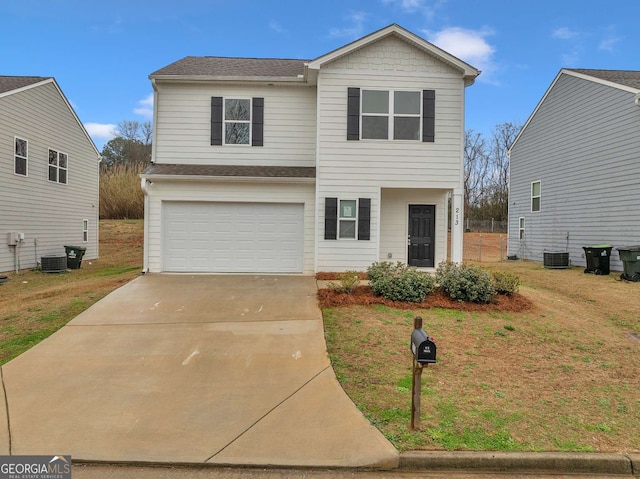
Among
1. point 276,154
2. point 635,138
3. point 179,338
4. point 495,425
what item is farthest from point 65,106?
point 635,138

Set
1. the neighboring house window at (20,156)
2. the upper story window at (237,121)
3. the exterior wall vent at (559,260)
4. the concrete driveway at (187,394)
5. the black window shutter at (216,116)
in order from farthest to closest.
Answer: the exterior wall vent at (559,260) < the neighboring house window at (20,156) < the upper story window at (237,121) < the black window shutter at (216,116) < the concrete driveway at (187,394)

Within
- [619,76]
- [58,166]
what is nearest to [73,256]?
[58,166]

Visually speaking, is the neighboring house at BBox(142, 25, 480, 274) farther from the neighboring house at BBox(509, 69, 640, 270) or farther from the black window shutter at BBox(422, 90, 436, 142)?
the neighboring house at BBox(509, 69, 640, 270)

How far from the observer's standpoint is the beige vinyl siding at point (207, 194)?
11.5 meters

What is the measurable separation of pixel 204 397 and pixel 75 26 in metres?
16.7

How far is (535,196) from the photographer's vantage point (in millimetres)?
19141

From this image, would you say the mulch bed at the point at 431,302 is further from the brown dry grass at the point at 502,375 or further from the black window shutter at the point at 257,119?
the black window shutter at the point at 257,119

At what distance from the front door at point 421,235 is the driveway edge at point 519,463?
29.9ft

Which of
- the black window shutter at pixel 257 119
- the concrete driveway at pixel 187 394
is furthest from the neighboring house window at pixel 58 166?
the concrete driveway at pixel 187 394

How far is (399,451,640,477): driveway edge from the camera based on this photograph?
3338 mm

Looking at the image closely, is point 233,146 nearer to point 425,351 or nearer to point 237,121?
point 237,121

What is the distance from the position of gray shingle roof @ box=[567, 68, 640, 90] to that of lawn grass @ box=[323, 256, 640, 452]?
9.80 m

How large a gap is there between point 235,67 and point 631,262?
13797mm

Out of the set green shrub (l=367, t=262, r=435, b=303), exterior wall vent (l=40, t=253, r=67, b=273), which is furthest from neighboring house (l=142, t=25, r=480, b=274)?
exterior wall vent (l=40, t=253, r=67, b=273)
